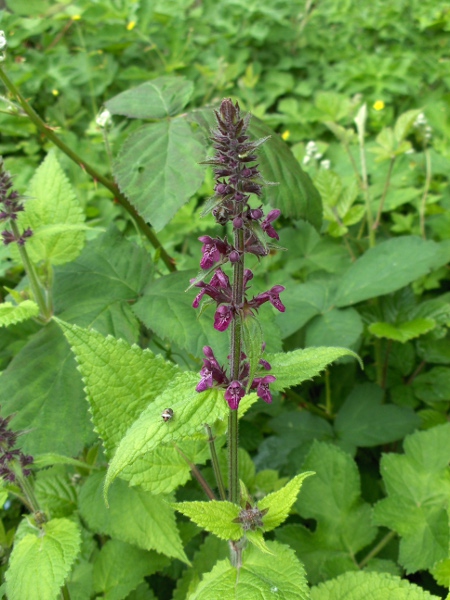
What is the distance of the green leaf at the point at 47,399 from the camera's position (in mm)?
1553

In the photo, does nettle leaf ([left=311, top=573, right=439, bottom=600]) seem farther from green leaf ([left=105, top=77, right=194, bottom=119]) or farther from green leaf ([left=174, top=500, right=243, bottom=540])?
green leaf ([left=105, top=77, right=194, bottom=119])

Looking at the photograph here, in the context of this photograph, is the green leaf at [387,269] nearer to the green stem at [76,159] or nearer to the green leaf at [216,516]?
the green stem at [76,159]

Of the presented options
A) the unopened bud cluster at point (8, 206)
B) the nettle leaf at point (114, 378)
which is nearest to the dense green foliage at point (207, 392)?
the nettle leaf at point (114, 378)


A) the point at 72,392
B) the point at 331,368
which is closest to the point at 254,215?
the point at 72,392

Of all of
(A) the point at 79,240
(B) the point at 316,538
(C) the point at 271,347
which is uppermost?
(A) the point at 79,240

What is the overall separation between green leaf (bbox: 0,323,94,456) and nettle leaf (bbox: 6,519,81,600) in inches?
8.5

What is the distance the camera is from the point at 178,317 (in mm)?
1683

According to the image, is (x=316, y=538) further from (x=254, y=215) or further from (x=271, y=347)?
(x=254, y=215)

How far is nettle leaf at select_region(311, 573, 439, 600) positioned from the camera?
53.0 inches

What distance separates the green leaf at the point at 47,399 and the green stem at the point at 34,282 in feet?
0.45

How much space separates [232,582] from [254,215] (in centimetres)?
83

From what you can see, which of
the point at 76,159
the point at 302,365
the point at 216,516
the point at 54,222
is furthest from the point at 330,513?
the point at 76,159

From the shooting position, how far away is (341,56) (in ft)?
14.2

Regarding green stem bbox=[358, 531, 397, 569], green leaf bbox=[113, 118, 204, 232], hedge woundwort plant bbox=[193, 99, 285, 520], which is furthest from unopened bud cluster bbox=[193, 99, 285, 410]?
green stem bbox=[358, 531, 397, 569]
